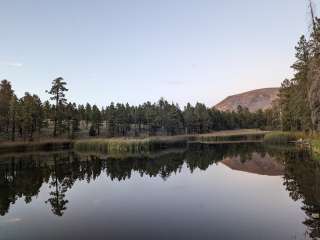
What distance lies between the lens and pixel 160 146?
5706 cm

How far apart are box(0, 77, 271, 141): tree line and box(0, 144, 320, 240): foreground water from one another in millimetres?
49599

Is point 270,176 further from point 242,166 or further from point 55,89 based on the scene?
point 55,89

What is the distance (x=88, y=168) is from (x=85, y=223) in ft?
60.7

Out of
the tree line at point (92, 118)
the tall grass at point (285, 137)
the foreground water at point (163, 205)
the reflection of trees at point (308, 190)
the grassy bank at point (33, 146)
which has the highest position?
the tree line at point (92, 118)

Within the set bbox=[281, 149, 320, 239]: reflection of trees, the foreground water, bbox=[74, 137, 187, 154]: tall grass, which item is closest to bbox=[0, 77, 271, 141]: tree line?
bbox=[74, 137, 187, 154]: tall grass

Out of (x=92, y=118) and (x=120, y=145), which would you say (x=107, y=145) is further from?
(x=92, y=118)

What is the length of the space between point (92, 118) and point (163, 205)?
77668 mm

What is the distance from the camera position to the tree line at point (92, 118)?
228ft

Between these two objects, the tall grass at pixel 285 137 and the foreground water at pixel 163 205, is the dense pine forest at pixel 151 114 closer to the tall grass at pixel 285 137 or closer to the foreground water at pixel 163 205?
the tall grass at pixel 285 137

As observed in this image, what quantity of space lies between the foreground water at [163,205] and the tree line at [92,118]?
49599mm

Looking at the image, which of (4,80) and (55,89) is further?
(4,80)

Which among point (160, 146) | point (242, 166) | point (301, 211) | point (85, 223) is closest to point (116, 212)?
point (85, 223)

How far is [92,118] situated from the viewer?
8894cm

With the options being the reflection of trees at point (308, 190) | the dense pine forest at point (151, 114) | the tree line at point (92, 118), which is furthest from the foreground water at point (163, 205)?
the tree line at point (92, 118)
